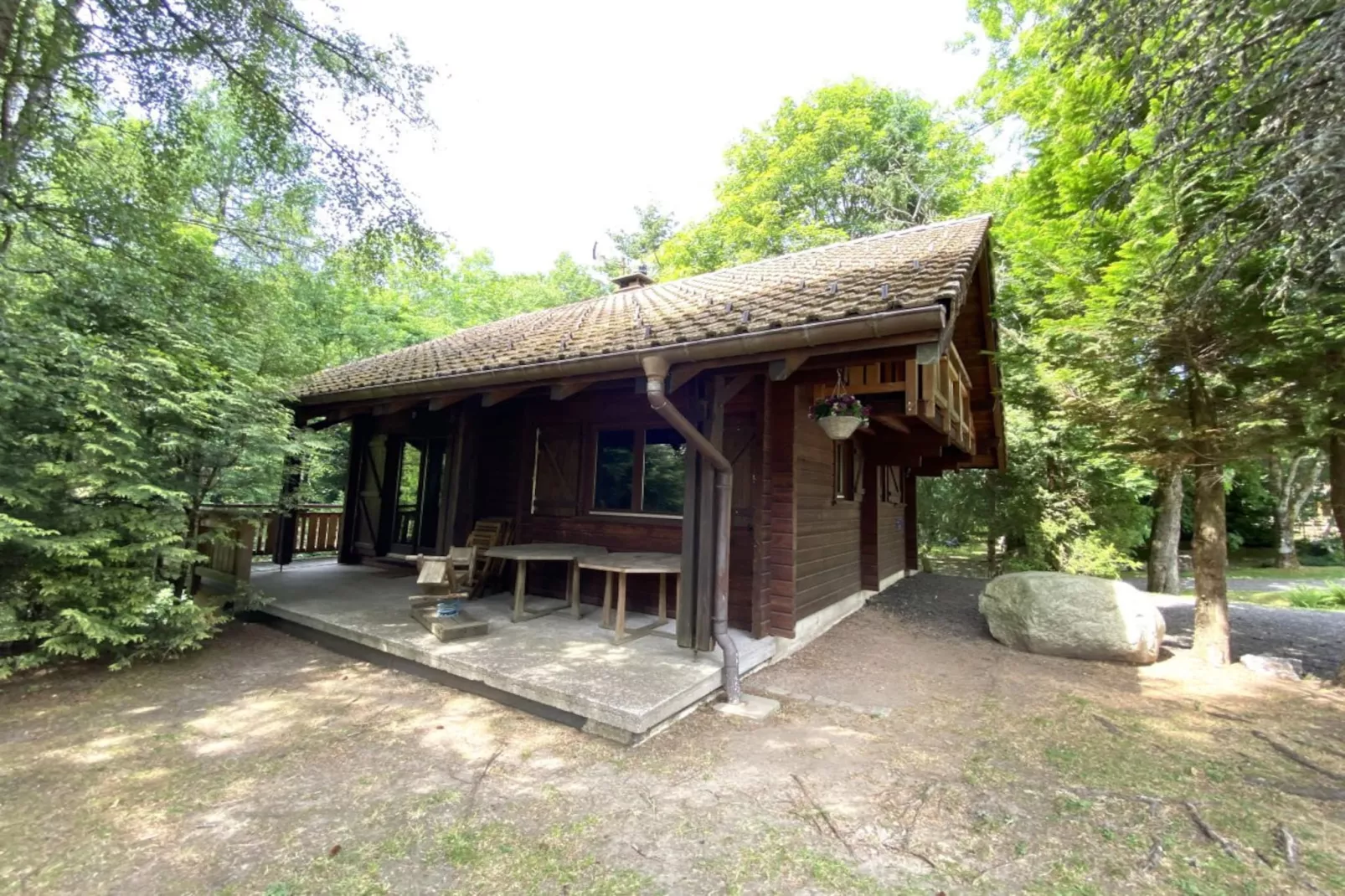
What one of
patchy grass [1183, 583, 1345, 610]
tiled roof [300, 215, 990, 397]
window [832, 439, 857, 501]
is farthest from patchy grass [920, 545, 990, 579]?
tiled roof [300, 215, 990, 397]

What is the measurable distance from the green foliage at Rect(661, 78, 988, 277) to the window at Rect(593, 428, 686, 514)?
1279 centimetres

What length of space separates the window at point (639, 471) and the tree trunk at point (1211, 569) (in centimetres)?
481

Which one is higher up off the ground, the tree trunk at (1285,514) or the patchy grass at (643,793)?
the tree trunk at (1285,514)

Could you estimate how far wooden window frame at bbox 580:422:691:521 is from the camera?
18.0 feet

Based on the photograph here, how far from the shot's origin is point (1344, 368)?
390 centimetres

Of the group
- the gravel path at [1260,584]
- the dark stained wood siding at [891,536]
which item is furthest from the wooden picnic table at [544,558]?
the gravel path at [1260,584]

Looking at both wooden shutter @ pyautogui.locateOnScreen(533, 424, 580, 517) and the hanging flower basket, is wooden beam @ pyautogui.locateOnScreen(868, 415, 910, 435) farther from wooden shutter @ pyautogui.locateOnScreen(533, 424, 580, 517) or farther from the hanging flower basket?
wooden shutter @ pyautogui.locateOnScreen(533, 424, 580, 517)

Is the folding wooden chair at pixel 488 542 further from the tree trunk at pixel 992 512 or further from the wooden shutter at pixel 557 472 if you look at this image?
the tree trunk at pixel 992 512

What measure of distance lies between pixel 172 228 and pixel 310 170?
1.32 m

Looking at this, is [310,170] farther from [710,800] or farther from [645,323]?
[710,800]

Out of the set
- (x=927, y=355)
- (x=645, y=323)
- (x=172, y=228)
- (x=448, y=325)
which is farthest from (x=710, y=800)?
(x=448, y=325)

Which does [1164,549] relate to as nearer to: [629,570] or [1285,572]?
[1285,572]

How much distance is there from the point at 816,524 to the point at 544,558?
8.53 ft

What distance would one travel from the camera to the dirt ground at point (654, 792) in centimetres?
207
